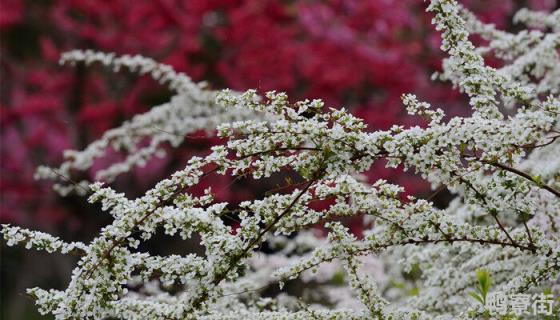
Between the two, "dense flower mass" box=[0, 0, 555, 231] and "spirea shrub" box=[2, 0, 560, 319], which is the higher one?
"dense flower mass" box=[0, 0, 555, 231]

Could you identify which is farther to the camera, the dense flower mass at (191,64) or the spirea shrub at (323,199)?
the dense flower mass at (191,64)

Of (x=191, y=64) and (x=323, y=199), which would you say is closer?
(x=323, y=199)

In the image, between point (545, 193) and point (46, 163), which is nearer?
point (545, 193)

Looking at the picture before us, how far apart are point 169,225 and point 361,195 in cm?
69

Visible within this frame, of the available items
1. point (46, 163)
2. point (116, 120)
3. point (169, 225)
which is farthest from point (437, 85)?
point (169, 225)

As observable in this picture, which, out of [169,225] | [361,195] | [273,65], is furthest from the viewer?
[273,65]

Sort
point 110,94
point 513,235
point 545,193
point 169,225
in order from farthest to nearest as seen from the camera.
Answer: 1. point 110,94
2. point 545,193
3. point 513,235
4. point 169,225

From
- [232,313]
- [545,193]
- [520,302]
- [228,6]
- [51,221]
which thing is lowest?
[520,302]

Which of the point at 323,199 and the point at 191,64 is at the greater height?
the point at 191,64

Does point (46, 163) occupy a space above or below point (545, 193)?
above

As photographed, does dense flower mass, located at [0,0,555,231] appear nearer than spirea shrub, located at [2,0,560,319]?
No

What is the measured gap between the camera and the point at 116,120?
8.51 m

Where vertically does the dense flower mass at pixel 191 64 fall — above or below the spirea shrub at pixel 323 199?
above

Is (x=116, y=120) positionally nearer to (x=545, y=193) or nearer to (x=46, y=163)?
(x=46, y=163)
